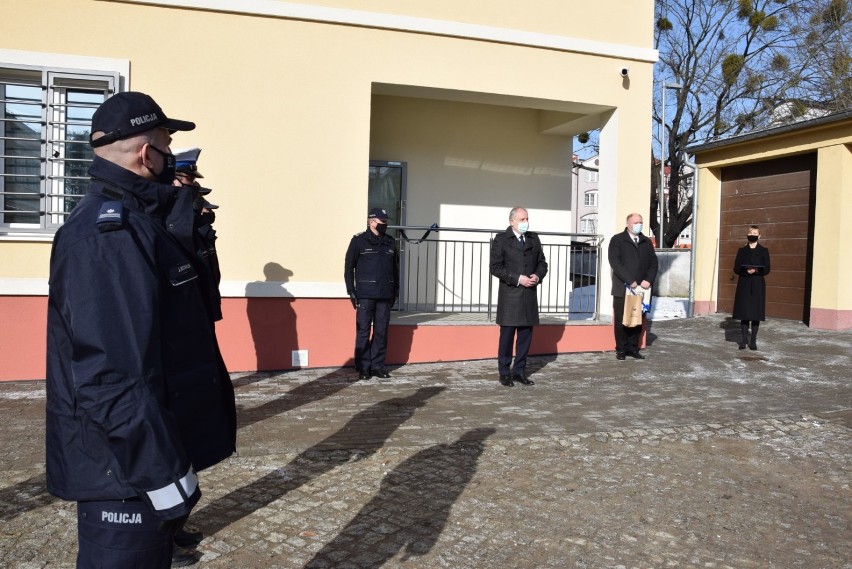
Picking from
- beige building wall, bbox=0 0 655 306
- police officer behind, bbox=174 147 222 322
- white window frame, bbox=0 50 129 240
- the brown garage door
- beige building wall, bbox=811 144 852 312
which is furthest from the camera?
the brown garage door

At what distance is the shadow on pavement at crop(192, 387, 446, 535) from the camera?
14.1 feet

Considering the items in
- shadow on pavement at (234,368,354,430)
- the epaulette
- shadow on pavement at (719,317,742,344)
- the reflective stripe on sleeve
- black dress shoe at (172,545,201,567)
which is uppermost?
the epaulette

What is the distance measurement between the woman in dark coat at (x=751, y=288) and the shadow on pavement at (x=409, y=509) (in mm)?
→ 6204

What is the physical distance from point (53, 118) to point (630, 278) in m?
7.08

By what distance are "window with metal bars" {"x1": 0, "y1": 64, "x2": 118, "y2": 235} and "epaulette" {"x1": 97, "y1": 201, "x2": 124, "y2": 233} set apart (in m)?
6.46

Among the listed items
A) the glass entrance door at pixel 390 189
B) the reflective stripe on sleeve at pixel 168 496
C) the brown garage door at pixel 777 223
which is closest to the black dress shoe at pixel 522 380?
the glass entrance door at pixel 390 189

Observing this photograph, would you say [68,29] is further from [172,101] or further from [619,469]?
[619,469]

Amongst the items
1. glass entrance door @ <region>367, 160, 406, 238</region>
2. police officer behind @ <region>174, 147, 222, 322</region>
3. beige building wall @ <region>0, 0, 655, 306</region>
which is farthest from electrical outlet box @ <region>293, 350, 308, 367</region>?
glass entrance door @ <region>367, 160, 406, 238</region>

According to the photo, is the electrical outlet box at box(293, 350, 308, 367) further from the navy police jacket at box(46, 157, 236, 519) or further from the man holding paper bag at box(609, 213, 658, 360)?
the navy police jacket at box(46, 157, 236, 519)

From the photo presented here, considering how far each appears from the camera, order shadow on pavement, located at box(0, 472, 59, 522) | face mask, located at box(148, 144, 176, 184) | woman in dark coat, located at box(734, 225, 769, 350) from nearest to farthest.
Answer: face mask, located at box(148, 144, 176, 184) → shadow on pavement, located at box(0, 472, 59, 522) → woman in dark coat, located at box(734, 225, 769, 350)

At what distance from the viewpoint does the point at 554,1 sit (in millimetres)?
9625

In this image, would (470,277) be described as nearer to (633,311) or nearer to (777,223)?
(633,311)

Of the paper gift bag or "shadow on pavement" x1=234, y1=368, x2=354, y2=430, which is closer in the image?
"shadow on pavement" x1=234, y1=368, x2=354, y2=430

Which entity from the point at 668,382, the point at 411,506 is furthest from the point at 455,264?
the point at 411,506
